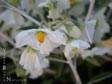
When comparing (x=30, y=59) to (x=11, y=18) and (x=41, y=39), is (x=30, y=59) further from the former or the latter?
(x=11, y=18)

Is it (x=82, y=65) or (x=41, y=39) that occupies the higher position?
(x=41, y=39)

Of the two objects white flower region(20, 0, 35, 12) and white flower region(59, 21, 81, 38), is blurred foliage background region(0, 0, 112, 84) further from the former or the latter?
white flower region(59, 21, 81, 38)

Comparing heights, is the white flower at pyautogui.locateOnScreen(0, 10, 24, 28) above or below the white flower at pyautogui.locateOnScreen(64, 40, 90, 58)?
above

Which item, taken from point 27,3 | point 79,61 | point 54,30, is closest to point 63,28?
point 54,30

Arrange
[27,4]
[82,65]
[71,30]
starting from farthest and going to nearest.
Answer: [82,65]
[27,4]
[71,30]

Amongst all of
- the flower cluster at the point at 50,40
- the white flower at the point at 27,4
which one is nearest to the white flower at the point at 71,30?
the flower cluster at the point at 50,40

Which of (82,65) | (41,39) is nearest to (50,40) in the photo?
(41,39)

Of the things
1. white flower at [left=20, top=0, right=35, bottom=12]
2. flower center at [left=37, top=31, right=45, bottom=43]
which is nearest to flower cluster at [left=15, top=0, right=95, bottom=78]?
flower center at [left=37, top=31, right=45, bottom=43]
